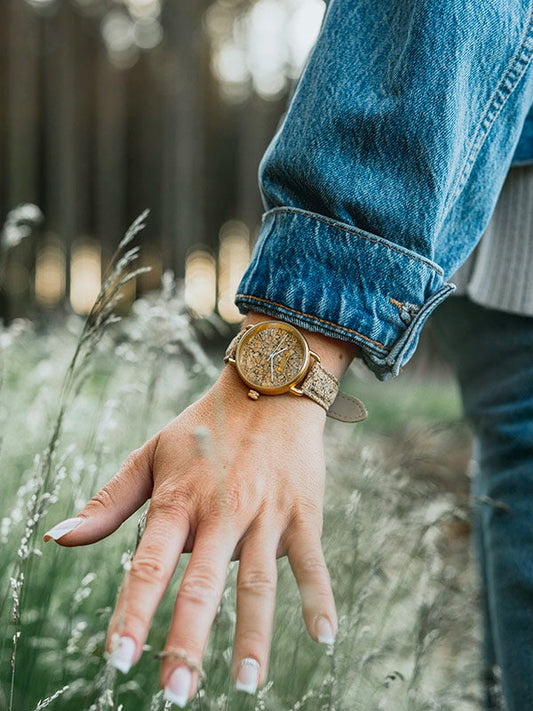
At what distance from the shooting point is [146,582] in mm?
669

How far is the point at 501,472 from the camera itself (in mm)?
1396

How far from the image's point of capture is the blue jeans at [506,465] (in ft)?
4.32

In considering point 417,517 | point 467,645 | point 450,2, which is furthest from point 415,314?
point 467,645

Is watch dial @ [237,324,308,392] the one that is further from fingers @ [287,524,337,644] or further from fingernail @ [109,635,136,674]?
fingernail @ [109,635,136,674]

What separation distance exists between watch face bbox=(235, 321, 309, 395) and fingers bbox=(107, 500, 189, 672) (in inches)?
7.4

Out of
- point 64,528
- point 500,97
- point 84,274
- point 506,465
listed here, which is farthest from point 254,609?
point 84,274

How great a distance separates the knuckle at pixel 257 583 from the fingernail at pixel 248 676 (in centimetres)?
6

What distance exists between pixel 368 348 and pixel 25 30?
709 cm

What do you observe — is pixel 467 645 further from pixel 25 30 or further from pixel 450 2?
pixel 25 30

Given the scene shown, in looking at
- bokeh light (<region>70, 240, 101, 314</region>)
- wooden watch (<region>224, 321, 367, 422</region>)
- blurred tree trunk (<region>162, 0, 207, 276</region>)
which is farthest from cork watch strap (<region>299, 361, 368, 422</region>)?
blurred tree trunk (<region>162, 0, 207, 276</region>)

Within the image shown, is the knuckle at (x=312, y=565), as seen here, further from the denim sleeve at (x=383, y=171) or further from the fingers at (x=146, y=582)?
the denim sleeve at (x=383, y=171)

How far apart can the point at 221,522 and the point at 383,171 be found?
Result: 0.45 m

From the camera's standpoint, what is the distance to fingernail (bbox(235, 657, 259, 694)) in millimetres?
643

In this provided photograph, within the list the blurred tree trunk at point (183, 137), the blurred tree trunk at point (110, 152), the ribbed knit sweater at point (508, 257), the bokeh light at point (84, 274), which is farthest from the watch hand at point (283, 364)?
the blurred tree trunk at point (110, 152)
